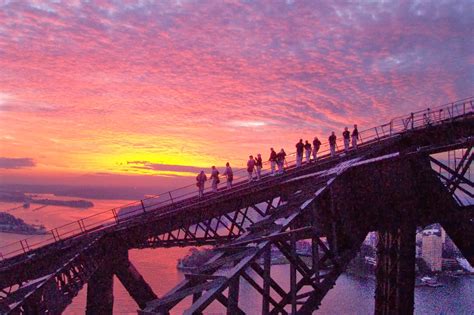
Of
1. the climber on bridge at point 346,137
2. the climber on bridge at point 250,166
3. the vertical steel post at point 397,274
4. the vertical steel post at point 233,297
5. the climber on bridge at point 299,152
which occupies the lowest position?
the vertical steel post at point 397,274

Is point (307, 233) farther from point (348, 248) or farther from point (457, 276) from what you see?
point (457, 276)

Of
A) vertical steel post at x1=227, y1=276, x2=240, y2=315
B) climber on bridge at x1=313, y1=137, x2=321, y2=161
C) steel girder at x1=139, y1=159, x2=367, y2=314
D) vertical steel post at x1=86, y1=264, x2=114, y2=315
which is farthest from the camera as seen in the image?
climber on bridge at x1=313, y1=137, x2=321, y2=161

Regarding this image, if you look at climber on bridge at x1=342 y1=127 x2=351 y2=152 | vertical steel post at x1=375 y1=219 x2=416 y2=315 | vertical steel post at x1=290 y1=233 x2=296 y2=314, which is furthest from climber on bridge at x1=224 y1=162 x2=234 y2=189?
vertical steel post at x1=290 y1=233 x2=296 y2=314

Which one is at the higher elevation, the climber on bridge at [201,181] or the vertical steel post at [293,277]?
the climber on bridge at [201,181]

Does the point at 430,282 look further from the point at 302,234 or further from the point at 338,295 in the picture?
the point at 302,234

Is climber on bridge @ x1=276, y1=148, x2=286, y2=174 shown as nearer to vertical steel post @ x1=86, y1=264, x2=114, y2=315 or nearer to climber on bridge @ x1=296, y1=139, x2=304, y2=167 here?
climber on bridge @ x1=296, y1=139, x2=304, y2=167

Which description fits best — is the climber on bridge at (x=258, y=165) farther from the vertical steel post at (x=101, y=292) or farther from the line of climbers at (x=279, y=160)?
the vertical steel post at (x=101, y=292)

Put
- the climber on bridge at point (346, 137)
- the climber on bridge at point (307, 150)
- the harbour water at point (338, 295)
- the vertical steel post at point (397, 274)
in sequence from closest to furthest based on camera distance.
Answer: the vertical steel post at point (397, 274) → the climber on bridge at point (346, 137) → the climber on bridge at point (307, 150) → the harbour water at point (338, 295)

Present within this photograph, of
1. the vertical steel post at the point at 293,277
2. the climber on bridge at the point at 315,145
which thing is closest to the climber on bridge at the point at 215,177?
the climber on bridge at the point at 315,145

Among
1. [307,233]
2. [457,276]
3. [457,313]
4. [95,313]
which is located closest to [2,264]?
[95,313]
